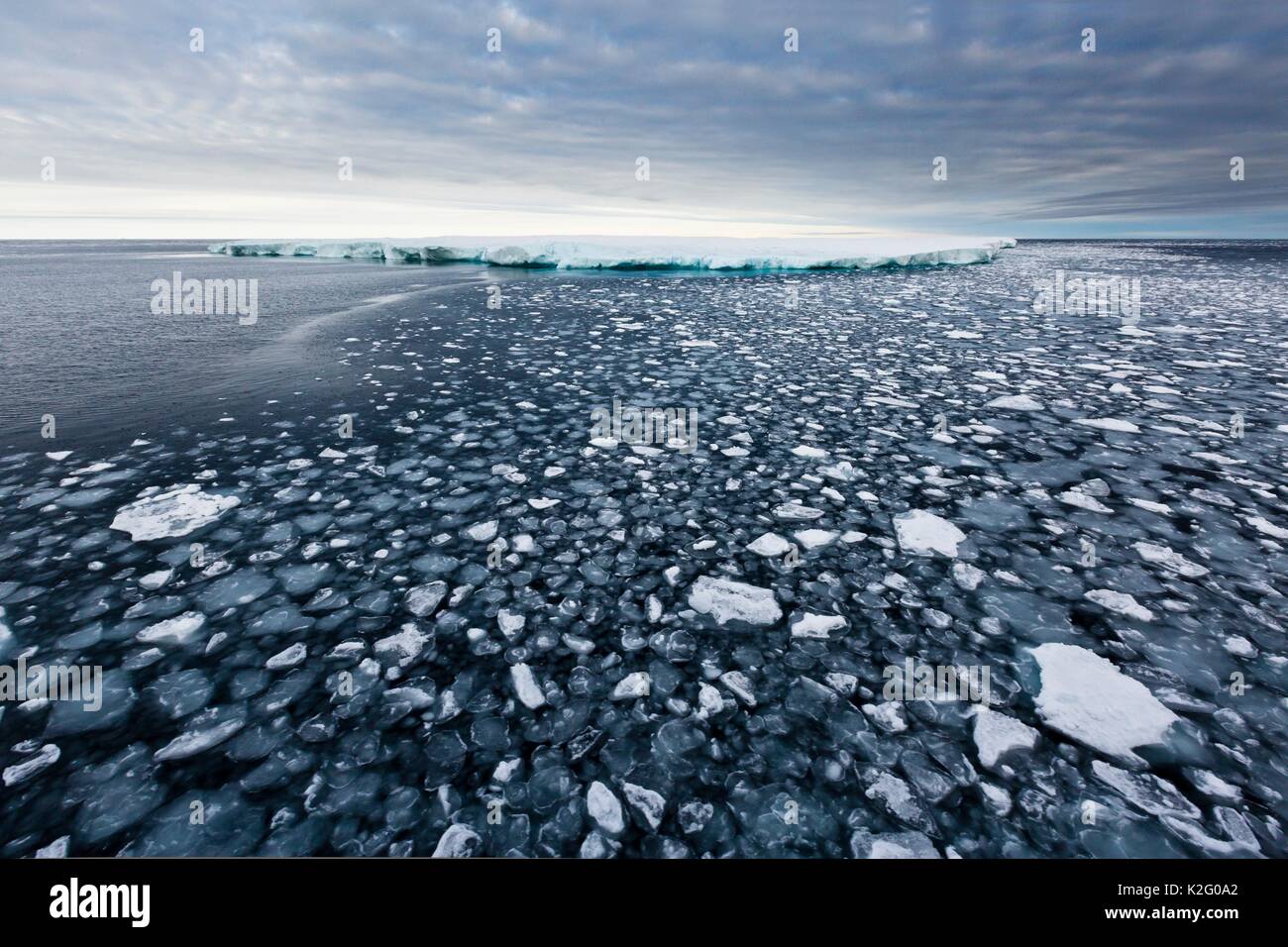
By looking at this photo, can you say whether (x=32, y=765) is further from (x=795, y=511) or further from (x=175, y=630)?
(x=795, y=511)

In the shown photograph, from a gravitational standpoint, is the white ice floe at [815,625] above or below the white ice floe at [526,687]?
above

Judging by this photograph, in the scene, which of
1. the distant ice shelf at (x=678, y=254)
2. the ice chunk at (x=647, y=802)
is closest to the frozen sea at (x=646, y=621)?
the ice chunk at (x=647, y=802)

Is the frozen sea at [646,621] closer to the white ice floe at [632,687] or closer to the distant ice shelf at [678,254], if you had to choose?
the white ice floe at [632,687]

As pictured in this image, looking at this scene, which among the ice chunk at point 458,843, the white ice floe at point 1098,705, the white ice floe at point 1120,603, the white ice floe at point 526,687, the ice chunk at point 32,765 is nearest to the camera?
the ice chunk at point 458,843

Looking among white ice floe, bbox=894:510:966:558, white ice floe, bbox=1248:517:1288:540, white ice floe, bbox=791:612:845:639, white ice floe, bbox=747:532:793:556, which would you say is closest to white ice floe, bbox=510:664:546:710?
white ice floe, bbox=791:612:845:639

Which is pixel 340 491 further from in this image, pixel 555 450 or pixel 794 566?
pixel 794 566

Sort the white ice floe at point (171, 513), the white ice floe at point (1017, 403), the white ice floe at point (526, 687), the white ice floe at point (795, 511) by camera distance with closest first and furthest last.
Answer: the white ice floe at point (526, 687)
the white ice floe at point (171, 513)
the white ice floe at point (795, 511)
the white ice floe at point (1017, 403)

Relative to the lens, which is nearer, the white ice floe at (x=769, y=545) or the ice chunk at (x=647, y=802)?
the ice chunk at (x=647, y=802)

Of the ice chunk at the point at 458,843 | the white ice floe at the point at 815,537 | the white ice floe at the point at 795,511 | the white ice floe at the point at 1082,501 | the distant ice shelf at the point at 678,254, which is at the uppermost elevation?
the distant ice shelf at the point at 678,254
